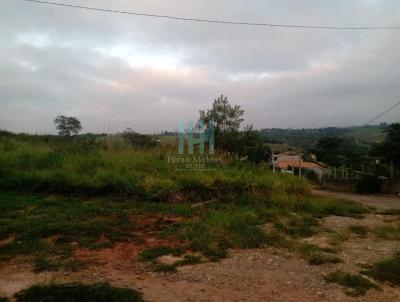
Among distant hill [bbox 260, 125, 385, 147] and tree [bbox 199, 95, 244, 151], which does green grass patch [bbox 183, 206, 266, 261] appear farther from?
distant hill [bbox 260, 125, 385, 147]

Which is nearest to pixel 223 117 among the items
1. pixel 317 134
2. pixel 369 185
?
pixel 369 185

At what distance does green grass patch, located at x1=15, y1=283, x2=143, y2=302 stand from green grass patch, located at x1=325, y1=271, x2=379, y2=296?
2100 mm

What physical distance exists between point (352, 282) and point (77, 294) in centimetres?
281

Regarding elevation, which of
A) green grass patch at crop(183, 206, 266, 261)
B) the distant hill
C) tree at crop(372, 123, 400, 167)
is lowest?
green grass patch at crop(183, 206, 266, 261)

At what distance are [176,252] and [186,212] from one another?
1994 millimetres

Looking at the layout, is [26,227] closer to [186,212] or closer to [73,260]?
[73,260]

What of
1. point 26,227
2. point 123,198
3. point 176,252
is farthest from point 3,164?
point 176,252

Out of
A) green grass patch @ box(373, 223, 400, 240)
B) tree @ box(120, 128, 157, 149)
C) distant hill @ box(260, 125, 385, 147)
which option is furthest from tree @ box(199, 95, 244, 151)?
distant hill @ box(260, 125, 385, 147)

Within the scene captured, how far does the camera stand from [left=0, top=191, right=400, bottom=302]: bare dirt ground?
118 inches

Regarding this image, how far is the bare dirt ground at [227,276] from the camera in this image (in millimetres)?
3008

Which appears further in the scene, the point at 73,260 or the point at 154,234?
the point at 154,234

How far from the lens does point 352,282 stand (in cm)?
326

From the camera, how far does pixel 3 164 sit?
8.53 m

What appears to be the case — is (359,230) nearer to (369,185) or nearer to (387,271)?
(387,271)
